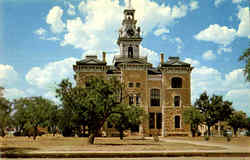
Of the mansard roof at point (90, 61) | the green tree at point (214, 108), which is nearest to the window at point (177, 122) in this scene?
the green tree at point (214, 108)

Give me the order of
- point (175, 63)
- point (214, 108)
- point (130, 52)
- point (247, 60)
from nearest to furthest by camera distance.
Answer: point (247, 60) < point (214, 108) < point (175, 63) < point (130, 52)

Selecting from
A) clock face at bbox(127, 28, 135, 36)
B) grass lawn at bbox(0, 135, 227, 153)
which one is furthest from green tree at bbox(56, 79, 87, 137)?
clock face at bbox(127, 28, 135, 36)

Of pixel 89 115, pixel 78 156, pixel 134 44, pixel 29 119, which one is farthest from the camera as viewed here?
pixel 134 44

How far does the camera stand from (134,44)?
223ft

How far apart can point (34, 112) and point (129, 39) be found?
3145cm

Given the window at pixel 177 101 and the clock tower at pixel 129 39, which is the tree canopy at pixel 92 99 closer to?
the window at pixel 177 101

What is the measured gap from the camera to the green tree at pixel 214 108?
50.5 m

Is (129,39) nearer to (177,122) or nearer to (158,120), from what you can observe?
(158,120)

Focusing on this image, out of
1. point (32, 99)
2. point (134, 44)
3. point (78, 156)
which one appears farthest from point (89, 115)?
point (134, 44)

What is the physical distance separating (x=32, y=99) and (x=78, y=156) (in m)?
38.3

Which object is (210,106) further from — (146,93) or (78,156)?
(78,156)

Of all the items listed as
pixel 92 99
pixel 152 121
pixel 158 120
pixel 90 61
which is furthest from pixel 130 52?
pixel 92 99

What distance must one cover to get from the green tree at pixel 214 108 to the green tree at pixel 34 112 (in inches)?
965

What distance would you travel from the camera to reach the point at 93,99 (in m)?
26.7
